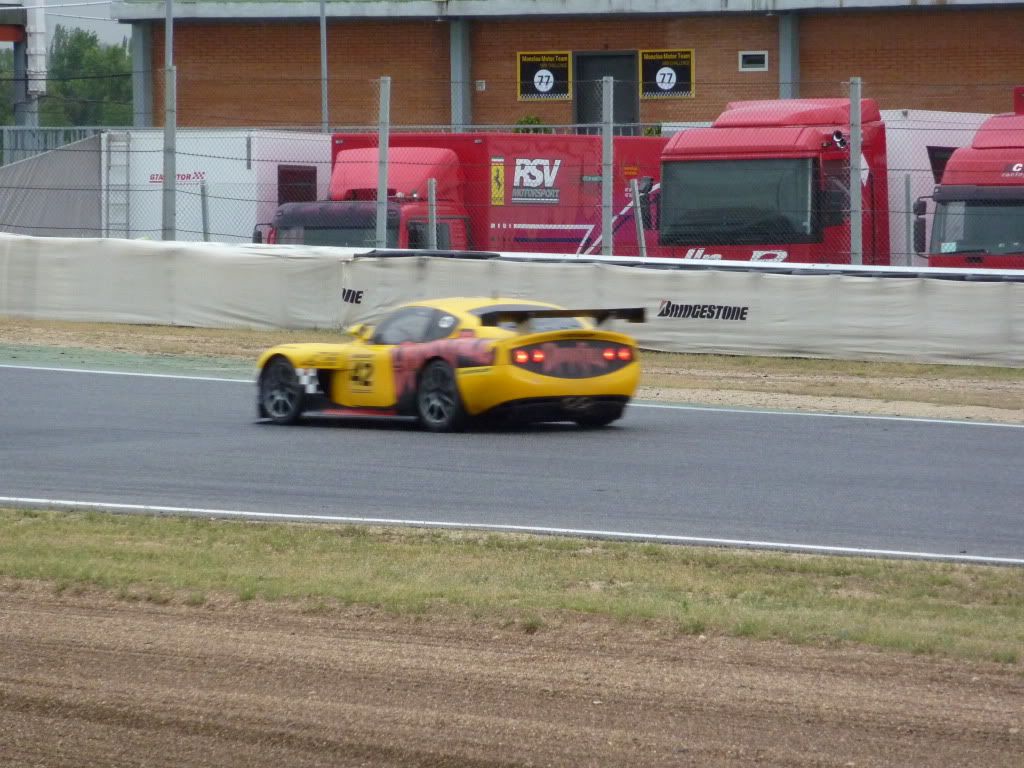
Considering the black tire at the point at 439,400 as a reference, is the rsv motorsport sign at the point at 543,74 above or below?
above

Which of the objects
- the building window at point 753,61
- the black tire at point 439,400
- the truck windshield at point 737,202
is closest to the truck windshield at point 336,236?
the truck windshield at point 737,202

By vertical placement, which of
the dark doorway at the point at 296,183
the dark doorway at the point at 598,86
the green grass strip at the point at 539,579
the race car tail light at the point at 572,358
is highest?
the dark doorway at the point at 598,86

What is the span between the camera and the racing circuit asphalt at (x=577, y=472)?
9.86 metres

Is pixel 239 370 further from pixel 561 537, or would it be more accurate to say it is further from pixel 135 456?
pixel 561 537

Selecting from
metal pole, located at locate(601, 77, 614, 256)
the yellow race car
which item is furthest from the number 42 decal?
metal pole, located at locate(601, 77, 614, 256)

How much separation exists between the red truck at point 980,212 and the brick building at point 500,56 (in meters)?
20.8

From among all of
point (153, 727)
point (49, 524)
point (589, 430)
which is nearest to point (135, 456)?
point (49, 524)

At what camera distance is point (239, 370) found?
1809cm

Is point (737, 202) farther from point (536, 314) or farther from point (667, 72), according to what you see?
point (667, 72)

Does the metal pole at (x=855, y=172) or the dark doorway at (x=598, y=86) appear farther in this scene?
the dark doorway at (x=598, y=86)

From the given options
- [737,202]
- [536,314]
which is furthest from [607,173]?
[536,314]

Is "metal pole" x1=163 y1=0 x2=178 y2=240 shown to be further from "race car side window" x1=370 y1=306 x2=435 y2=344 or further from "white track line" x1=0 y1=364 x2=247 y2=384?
"race car side window" x1=370 y1=306 x2=435 y2=344

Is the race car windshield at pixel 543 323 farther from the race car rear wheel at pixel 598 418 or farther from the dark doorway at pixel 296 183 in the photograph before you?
the dark doorway at pixel 296 183

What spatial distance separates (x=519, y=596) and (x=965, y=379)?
1030 cm
